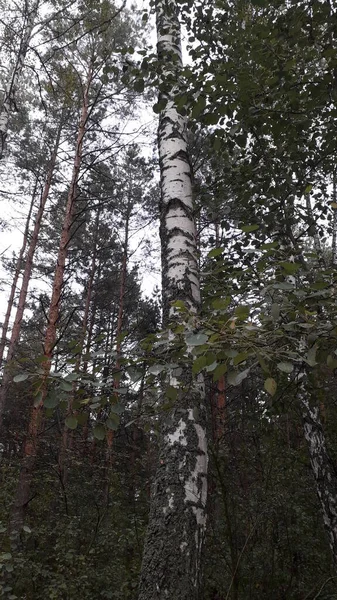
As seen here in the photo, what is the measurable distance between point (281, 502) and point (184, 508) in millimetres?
4757

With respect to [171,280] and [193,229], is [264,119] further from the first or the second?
[171,280]

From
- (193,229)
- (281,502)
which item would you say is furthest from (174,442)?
(281,502)

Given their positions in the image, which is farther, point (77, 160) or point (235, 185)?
point (77, 160)

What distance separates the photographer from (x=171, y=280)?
8.22 ft

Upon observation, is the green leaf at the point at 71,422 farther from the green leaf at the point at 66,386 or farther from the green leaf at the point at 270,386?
the green leaf at the point at 270,386

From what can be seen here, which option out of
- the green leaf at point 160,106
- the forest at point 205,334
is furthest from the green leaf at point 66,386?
the green leaf at point 160,106

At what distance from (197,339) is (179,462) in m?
0.97

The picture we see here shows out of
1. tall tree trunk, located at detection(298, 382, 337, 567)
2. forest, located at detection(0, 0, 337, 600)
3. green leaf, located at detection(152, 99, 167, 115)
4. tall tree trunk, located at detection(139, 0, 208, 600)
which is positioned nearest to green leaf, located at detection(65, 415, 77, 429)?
forest, located at detection(0, 0, 337, 600)

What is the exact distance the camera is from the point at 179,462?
1.96 m

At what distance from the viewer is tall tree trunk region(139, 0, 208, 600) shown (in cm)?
171

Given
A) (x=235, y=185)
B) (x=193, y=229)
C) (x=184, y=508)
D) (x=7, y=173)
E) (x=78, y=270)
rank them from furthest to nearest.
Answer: (x=78, y=270)
(x=7, y=173)
(x=235, y=185)
(x=193, y=229)
(x=184, y=508)

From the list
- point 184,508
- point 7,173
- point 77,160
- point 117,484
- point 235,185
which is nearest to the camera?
point 184,508

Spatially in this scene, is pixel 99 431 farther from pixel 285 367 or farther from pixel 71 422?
pixel 285 367

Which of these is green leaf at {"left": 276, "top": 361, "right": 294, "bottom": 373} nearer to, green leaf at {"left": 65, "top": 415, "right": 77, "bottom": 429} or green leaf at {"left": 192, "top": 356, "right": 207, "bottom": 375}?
green leaf at {"left": 192, "top": 356, "right": 207, "bottom": 375}
